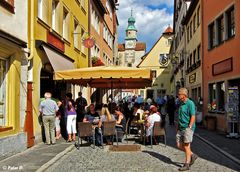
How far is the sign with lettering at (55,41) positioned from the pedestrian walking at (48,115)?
319 centimetres

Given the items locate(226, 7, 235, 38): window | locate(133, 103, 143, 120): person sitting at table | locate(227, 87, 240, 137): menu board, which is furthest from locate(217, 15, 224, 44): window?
locate(133, 103, 143, 120): person sitting at table

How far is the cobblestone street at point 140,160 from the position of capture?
31.3 feet

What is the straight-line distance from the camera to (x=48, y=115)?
45.5 ft

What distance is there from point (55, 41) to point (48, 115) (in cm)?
446

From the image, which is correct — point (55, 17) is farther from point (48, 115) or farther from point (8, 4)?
point (8, 4)

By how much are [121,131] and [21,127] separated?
3759 millimetres

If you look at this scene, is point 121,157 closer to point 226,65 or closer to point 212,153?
point 212,153

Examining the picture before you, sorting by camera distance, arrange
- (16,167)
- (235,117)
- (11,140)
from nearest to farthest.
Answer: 1. (16,167)
2. (11,140)
3. (235,117)

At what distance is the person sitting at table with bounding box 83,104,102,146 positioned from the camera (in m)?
13.9

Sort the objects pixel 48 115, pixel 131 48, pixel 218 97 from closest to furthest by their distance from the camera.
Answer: pixel 48 115 < pixel 218 97 < pixel 131 48


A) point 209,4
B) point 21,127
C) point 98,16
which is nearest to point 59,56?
point 21,127

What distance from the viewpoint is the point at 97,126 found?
1409 cm

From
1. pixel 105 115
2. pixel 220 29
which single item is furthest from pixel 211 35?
pixel 105 115

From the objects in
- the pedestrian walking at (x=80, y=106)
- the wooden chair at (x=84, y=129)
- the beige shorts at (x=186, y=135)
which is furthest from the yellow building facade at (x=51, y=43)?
the beige shorts at (x=186, y=135)
